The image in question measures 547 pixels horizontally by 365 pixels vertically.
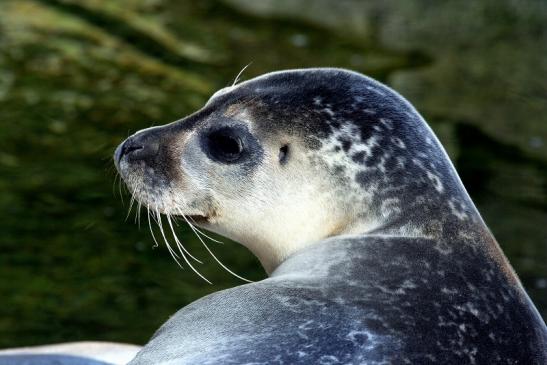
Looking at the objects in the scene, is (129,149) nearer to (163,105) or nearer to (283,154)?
(283,154)

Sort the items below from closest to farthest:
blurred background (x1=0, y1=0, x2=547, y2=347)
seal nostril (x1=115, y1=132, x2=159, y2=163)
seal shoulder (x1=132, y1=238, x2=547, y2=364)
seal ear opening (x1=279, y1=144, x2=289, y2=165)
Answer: seal shoulder (x1=132, y1=238, x2=547, y2=364) < seal ear opening (x1=279, y1=144, x2=289, y2=165) < seal nostril (x1=115, y1=132, x2=159, y2=163) < blurred background (x1=0, y1=0, x2=547, y2=347)

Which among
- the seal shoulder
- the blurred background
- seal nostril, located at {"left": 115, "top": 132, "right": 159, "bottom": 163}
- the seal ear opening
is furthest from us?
the blurred background

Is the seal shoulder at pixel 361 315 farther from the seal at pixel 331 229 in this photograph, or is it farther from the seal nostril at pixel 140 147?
the seal nostril at pixel 140 147

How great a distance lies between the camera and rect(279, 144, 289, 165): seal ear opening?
407 cm

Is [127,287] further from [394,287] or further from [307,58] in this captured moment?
[307,58]

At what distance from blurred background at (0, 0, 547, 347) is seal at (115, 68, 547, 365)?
2.17 m

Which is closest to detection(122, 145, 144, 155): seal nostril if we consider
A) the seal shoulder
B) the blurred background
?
the seal shoulder

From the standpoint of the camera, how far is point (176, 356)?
355 centimetres

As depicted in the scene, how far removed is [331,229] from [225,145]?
0.43 m

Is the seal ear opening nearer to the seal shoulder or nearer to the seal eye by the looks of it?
the seal eye

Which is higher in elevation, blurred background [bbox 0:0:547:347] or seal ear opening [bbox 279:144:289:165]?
blurred background [bbox 0:0:547:347]

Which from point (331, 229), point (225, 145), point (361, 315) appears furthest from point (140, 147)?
point (361, 315)

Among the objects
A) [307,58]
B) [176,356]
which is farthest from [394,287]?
[307,58]

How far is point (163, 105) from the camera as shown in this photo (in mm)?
9398
